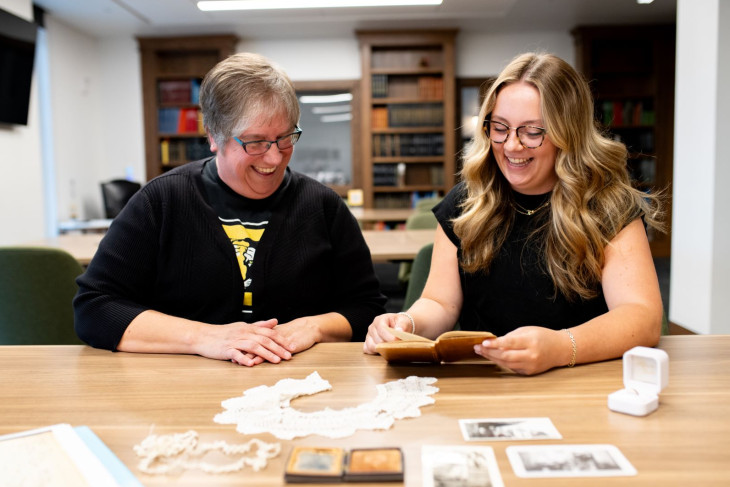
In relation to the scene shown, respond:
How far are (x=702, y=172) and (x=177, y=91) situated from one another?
6.46 metres

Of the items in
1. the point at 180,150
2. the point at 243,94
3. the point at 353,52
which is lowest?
the point at 243,94

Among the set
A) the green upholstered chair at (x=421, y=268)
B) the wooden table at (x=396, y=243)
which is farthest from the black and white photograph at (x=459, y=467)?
the wooden table at (x=396, y=243)

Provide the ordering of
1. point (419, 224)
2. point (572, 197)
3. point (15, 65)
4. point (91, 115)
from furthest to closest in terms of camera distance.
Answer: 1. point (91, 115)
2. point (15, 65)
3. point (419, 224)
4. point (572, 197)

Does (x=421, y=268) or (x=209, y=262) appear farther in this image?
(x=421, y=268)

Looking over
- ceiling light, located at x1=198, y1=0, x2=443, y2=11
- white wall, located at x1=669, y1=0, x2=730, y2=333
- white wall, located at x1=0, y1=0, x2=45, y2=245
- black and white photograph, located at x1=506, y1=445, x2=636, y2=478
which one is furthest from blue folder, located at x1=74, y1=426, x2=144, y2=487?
ceiling light, located at x1=198, y1=0, x2=443, y2=11

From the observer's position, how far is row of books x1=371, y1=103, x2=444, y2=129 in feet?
27.3

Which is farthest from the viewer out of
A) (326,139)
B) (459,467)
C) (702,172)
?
(326,139)

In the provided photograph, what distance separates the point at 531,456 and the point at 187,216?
1159 mm

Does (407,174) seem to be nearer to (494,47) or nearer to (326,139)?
(326,139)

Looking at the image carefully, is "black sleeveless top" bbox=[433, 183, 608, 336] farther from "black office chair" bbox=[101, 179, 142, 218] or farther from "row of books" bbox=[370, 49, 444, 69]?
"row of books" bbox=[370, 49, 444, 69]

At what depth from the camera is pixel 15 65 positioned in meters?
6.05

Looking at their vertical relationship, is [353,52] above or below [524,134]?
above

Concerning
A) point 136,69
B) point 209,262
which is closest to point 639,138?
point 136,69

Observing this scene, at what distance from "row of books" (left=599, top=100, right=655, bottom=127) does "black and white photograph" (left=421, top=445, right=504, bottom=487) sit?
8.22 meters
